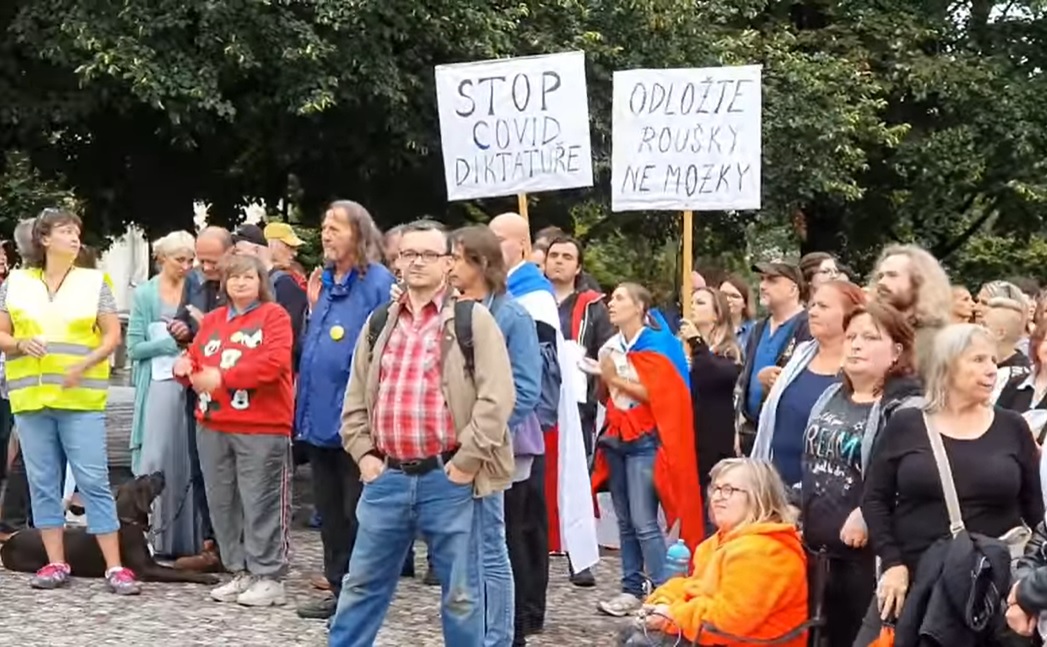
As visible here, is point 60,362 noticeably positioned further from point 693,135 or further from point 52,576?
point 693,135

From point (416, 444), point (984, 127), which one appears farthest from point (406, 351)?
point (984, 127)

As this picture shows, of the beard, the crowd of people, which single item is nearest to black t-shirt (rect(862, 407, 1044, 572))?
the crowd of people

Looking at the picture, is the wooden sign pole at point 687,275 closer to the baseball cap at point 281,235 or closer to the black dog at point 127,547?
the baseball cap at point 281,235

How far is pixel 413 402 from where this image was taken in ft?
19.7

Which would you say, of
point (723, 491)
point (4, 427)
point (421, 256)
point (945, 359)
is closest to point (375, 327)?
→ point (421, 256)

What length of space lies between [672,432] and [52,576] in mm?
3216

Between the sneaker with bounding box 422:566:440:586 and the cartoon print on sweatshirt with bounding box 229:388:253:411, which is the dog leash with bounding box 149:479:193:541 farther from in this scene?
the sneaker with bounding box 422:566:440:586

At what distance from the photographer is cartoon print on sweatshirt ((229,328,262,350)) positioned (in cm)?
A: 812

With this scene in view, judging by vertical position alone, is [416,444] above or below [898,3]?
below

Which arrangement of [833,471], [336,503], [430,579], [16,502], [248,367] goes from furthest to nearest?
[16,502] → [430,579] → [248,367] → [336,503] → [833,471]

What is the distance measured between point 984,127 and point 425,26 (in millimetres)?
8105

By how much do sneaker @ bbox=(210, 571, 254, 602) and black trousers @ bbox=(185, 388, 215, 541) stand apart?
641 mm

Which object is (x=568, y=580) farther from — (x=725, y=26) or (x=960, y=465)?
(x=725, y=26)

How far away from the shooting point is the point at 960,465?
5082mm
